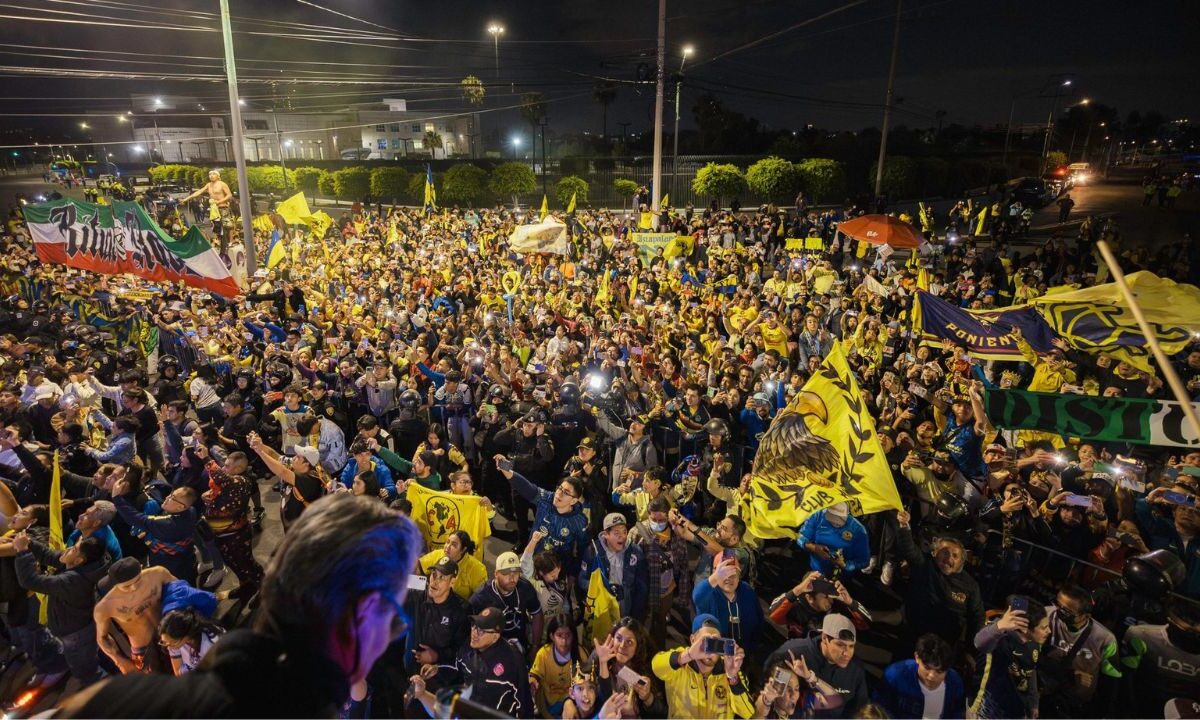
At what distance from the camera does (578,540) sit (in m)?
5.26

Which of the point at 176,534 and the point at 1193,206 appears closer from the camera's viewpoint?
the point at 176,534

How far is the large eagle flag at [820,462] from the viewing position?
15.0 feet

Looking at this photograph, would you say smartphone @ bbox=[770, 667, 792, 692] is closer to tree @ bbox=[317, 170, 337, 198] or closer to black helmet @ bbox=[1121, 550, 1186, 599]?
black helmet @ bbox=[1121, 550, 1186, 599]

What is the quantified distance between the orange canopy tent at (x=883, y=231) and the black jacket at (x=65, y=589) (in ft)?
43.0

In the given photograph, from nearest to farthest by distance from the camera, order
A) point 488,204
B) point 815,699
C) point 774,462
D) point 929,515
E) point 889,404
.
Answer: point 815,699, point 774,462, point 929,515, point 889,404, point 488,204

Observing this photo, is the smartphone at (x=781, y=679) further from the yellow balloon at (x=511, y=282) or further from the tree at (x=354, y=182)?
the tree at (x=354, y=182)

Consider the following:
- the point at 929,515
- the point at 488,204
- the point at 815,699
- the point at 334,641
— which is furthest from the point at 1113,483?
the point at 488,204

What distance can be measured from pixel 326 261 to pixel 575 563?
1676 cm

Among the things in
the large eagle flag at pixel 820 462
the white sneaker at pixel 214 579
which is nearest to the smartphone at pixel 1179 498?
the large eagle flag at pixel 820 462

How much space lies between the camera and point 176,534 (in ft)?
Result: 17.2

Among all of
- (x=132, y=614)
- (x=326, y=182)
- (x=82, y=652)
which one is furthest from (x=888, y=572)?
(x=326, y=182)

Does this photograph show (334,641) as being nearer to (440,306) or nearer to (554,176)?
(440,306)

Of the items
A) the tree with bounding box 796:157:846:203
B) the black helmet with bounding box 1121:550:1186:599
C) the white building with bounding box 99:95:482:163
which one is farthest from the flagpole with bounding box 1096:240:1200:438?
the white building with bounding box 99:95:482:163

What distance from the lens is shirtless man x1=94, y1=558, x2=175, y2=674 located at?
13.1ft
